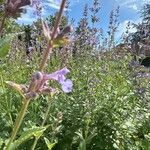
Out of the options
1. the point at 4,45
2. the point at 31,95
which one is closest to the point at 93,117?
the point at 4,45

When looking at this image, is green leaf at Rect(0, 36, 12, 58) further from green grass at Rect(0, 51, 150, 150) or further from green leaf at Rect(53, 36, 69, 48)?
green grass at Rect(0, 51, 150, 150)

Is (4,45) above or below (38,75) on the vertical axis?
above

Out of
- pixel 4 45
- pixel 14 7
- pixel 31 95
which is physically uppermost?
pixel 14 7

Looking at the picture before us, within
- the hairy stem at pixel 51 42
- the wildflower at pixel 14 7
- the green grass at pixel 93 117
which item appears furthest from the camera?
the green grass at pixel 93 117

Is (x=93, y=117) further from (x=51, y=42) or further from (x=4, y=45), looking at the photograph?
(x=51, y=42)

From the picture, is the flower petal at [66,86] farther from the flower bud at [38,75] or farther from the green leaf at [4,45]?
the green leaf at [4,45]

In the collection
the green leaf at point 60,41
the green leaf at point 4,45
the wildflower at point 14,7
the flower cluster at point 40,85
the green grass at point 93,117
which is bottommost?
the green grass at point 93,117

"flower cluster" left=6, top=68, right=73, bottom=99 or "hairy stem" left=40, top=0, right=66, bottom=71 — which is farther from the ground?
"hairy stem" left=40, top=0, right=66, bottom=71

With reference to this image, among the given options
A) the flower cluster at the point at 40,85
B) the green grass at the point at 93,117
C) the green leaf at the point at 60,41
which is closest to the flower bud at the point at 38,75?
the flower cluster at the point at 40,85

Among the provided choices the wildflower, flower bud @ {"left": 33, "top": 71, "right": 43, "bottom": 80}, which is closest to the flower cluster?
flower bud @ {"left": 33, "top": 71, "right": 43, "bottom": 80}

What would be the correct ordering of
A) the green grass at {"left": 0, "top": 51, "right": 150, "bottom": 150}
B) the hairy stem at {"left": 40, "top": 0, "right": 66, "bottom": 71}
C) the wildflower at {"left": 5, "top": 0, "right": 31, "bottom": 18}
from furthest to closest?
the green grass at {"left": 0, "top": 51, "right": 150, "bottom": 150}
the wildflower at {"left": 5, "top": 0, "right": 31, "bottom": 18}
the hairy stem at {"left": 40, "top": 0, "right": 66, "bottom": 71}

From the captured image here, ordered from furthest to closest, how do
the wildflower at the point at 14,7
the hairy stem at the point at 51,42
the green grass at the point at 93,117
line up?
the green grass at the point at 93,117
the wildflower at the point at 14,7
the hairy stem at the point at 51,42

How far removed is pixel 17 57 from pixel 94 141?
153 inches

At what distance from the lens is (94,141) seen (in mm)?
4469
